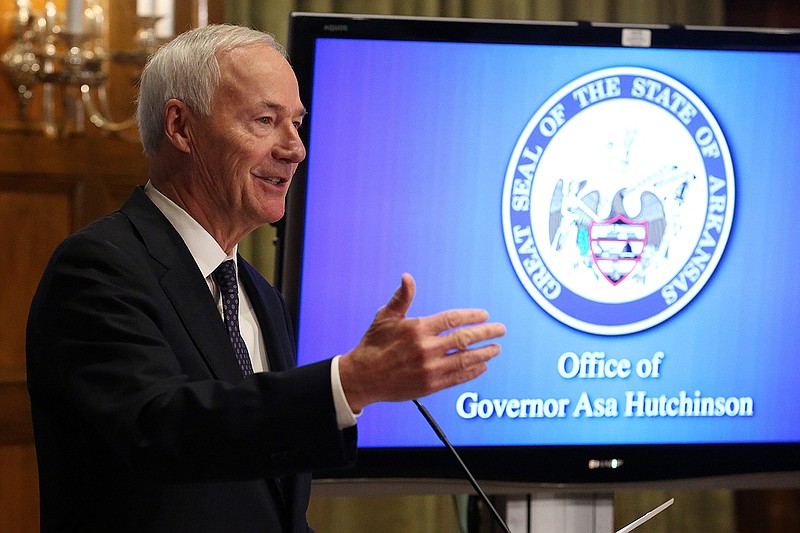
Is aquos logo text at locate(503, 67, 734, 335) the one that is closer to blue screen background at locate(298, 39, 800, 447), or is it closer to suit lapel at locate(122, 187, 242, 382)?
blue screen background at locate(298, 39, 800, 447)

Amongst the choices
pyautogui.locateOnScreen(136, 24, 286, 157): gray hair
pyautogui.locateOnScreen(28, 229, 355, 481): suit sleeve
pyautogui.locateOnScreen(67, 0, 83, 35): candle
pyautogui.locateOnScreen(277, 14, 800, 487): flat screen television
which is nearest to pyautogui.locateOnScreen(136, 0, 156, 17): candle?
pyautogui.locateOnScreen(67, 0, 83, 35): candle

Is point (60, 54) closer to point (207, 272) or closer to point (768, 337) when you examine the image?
point (207, 272)

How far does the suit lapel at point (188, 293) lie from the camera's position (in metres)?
1.58

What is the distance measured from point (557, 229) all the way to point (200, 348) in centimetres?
103

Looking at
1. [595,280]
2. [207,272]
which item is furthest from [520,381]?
[207,272]

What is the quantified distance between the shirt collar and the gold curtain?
2061 millimetres

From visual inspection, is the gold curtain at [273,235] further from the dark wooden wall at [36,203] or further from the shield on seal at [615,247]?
the shield on seal at [615,247]

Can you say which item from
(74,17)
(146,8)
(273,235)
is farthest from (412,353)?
(74,17)

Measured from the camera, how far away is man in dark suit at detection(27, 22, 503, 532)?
51.3 inches

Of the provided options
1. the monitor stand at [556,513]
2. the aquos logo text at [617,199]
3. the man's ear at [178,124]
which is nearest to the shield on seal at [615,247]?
the aquos logo text at [617,199]

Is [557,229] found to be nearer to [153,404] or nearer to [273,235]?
[153,404]

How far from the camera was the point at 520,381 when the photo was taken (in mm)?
2373

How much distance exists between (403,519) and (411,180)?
1.99 meters

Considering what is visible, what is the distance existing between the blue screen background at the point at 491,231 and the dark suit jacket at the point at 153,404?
0.64 metres
